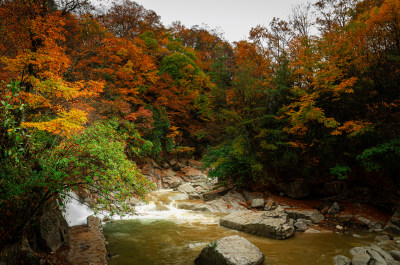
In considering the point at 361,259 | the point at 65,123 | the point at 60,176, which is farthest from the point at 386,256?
the point at 65,123

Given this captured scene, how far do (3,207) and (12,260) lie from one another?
1098 mm

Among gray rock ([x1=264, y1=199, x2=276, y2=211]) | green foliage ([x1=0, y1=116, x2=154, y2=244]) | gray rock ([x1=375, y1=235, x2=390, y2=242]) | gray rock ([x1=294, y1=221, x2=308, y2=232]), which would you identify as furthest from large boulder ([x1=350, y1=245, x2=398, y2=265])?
green foliage ([x1=0, y1=116, x2=154, y2=244])

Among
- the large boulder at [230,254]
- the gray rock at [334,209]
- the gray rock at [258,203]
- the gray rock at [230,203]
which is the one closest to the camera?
the large boulder at [230,254]

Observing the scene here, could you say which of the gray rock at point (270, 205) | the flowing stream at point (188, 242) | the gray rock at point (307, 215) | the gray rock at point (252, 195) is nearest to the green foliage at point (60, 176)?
the flowing stream at point (188, 242)

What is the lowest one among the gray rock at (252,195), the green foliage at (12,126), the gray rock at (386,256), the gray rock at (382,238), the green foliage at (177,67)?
the gray rock at (382,238)

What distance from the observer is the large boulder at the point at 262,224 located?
7941mm

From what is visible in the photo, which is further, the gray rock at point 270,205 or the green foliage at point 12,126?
the gray rock at point 270,205

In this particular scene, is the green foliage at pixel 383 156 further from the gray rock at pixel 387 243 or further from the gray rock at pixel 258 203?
the gray rock at pixel 258 203

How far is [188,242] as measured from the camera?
25.5 feet

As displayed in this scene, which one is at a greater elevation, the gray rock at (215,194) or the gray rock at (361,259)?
the gray rock at (361,259)

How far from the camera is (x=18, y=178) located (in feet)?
14.1

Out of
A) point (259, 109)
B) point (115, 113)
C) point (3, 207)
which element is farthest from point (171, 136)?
point (3, 207)

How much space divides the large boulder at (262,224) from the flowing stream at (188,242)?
247 millimetres

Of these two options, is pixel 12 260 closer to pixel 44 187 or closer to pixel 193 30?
pixel 44 187
